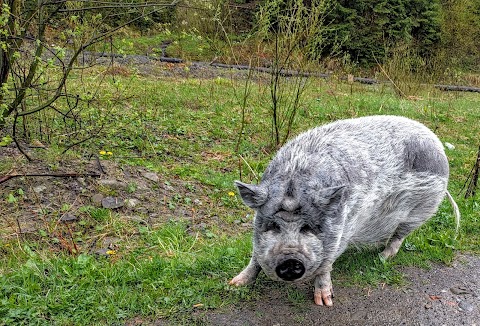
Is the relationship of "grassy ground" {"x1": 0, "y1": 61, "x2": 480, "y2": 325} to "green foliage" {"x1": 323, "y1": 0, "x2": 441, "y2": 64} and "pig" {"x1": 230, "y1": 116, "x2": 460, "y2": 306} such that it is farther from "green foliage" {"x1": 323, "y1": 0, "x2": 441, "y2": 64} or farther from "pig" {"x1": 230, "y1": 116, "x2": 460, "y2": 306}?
"green foliage" {"x1": 323, "y1": 0, "x2": 441, "y2": 64}

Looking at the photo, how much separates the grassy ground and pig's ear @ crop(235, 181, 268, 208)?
0.84 metres

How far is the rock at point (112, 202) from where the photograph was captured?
5447 mm

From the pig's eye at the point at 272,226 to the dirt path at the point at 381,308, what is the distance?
709 millimetres

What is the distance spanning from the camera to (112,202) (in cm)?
553

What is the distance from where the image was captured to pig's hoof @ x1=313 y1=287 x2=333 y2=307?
4.04 metres

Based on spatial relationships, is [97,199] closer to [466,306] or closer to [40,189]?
[40,189]

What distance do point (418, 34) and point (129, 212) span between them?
82.5ft

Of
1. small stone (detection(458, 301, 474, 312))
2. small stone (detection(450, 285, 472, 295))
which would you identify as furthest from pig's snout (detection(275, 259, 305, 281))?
small stone (detection(450, 285, 472, 295))

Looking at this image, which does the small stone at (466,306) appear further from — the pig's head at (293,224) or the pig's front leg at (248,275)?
the pig's front leg at (248,275)

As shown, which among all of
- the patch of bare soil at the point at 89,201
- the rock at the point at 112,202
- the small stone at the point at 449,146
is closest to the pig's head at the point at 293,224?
the patch of bare soil at the point at 89,201

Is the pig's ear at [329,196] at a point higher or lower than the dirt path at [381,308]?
higher

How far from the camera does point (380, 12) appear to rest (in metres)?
24.1

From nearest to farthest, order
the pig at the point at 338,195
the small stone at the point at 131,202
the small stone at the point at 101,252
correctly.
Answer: the pig at the point at 338,195 < the small stone at the point at 101,252 < the small stone at the point at 131,202

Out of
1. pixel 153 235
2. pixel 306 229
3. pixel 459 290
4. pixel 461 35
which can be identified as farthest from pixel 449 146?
pixel 461 35
